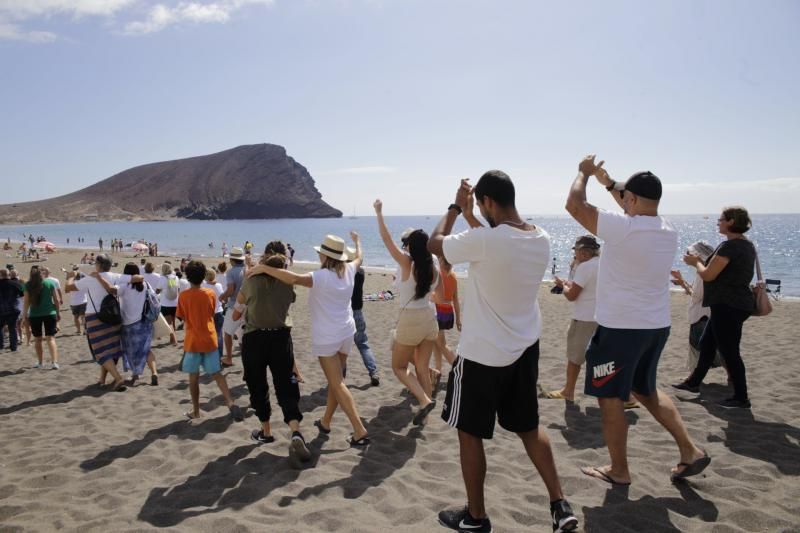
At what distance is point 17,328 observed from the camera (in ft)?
31.4

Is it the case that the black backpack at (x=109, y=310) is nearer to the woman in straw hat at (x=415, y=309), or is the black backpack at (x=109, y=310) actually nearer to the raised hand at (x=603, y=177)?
the woman in straw hat at (x=415, y=309)

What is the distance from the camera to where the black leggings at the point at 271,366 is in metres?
4.13

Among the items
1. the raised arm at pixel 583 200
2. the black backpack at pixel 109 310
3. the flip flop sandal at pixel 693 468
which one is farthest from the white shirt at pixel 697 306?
the black backpack at pixel 109 310

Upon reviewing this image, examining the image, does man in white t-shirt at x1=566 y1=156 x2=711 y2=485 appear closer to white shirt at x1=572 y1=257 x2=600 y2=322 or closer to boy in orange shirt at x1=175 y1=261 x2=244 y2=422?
white shirt at x1=572 y1=257 x2=600 y2=322

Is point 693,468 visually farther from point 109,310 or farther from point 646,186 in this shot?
point 109,310

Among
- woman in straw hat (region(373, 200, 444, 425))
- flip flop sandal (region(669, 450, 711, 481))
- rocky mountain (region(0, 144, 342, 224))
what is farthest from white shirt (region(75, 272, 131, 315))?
rocky mountain (region(0, 144, 342, 224))

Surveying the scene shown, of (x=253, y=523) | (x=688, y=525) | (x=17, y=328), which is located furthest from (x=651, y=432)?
(x=17, y=328)

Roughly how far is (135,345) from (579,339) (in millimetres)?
5520

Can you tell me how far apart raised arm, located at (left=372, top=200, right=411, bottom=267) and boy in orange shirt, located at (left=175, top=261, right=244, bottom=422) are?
84.6 inches

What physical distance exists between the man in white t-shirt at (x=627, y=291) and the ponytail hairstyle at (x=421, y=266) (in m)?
1.72

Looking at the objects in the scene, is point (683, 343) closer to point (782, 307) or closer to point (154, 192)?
point (782, 307)

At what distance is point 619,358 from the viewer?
9.90ft

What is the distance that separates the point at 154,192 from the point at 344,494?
186 meters

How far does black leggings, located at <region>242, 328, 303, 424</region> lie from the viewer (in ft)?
13.5
